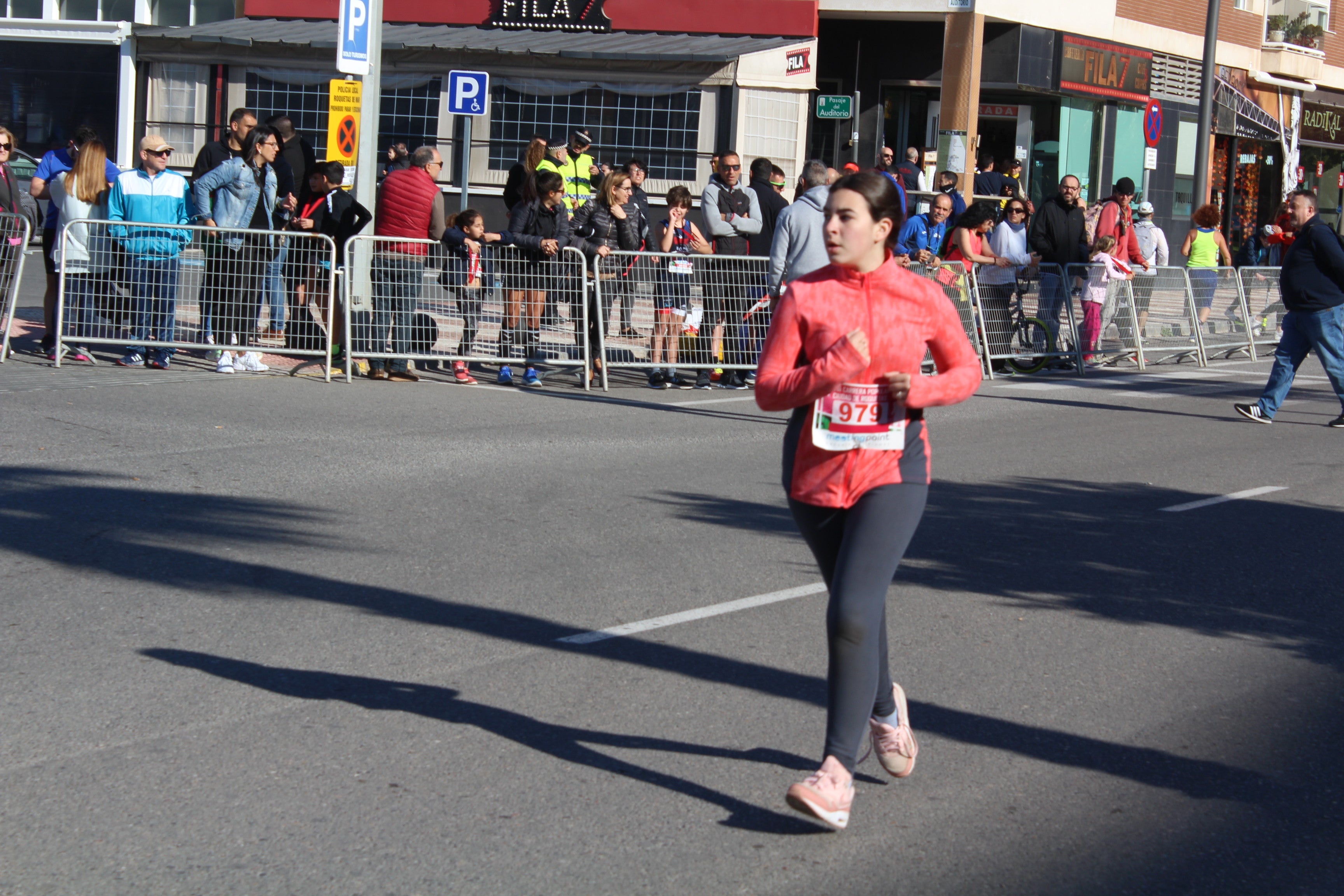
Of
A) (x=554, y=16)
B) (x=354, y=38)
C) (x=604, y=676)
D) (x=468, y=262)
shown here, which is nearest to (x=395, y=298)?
(x=468, y=262)

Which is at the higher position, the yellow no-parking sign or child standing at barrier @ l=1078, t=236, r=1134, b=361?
the yellow no-parking sign

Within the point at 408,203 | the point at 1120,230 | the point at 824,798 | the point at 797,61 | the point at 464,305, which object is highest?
the point at 797,61

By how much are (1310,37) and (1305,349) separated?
29.0m

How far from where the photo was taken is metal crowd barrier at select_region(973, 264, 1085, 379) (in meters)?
15.6

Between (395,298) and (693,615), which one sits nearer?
(693,615)

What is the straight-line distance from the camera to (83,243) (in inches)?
496

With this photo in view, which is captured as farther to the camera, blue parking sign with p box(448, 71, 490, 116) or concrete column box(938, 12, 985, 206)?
concrete column box(938, 12, 985, 206)

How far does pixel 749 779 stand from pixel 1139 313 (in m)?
14.0

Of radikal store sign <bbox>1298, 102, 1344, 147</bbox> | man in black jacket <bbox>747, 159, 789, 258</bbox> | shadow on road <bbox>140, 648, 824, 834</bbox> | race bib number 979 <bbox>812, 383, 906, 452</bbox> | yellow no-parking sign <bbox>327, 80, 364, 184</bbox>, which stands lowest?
shadow on road <bbox>140, 648, 824, 834</bbox>

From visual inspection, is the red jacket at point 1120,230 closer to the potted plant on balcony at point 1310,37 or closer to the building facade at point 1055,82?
the building facade at point 1055,82

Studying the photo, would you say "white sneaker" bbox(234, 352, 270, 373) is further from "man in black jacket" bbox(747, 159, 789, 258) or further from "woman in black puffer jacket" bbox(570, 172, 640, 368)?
"man in black jacket" bbox(747, 159, 789, 258)

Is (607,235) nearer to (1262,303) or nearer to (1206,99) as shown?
(1262,303)

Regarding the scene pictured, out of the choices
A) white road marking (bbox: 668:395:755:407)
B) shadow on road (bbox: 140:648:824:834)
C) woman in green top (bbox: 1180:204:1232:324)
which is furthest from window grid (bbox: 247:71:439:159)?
shadow on road (bbox: 140:648:824:834)

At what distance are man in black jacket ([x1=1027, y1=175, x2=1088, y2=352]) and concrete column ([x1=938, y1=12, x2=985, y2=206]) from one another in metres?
10.9
